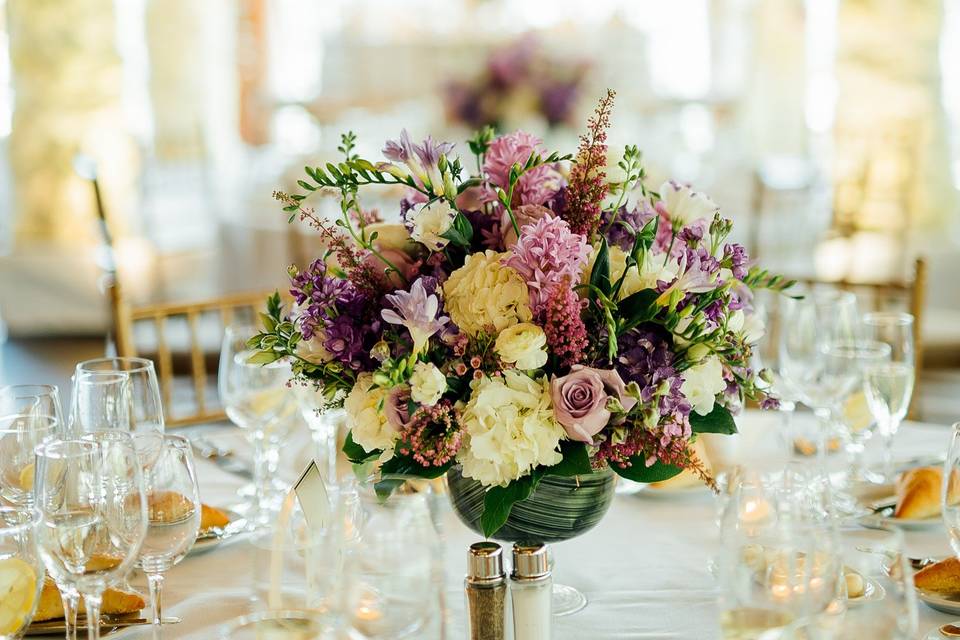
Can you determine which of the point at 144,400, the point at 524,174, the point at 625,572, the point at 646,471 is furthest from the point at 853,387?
the point at 144,400

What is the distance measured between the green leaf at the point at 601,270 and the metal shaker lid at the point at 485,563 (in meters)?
0.28

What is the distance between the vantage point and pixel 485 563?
1.13m

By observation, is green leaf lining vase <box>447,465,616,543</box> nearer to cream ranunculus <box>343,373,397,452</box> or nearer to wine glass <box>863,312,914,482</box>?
cream ranunculus <box>343,373,397,452</box>

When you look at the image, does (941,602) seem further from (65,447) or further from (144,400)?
(144,400)

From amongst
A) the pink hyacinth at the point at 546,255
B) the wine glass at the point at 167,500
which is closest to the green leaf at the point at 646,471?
the pink hyacinth at the point at 546,255

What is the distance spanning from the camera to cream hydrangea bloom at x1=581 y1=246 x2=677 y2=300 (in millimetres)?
1150

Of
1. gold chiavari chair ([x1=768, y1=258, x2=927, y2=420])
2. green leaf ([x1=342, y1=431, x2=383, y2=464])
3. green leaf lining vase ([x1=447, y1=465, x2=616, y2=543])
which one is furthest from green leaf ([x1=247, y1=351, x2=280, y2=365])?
gold chiavari chair ([x1=768, y1=258, x2=927, y2=420])

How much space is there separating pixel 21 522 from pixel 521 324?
63 centimetres

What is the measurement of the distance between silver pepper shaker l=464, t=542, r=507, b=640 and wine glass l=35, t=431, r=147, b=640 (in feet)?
1.05

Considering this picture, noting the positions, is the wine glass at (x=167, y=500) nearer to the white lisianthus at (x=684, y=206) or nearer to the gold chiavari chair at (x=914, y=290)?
the white lisianthus at (x=684, y=206)

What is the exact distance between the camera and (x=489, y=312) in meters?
1.12

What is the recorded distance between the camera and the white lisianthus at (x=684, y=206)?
4.06ft

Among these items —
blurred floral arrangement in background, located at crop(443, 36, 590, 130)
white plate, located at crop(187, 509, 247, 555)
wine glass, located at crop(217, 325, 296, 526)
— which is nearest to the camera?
white plate, located at crop(187, 509, 247, 555)

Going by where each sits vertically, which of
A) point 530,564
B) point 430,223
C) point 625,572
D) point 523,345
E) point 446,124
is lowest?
point 625,572
